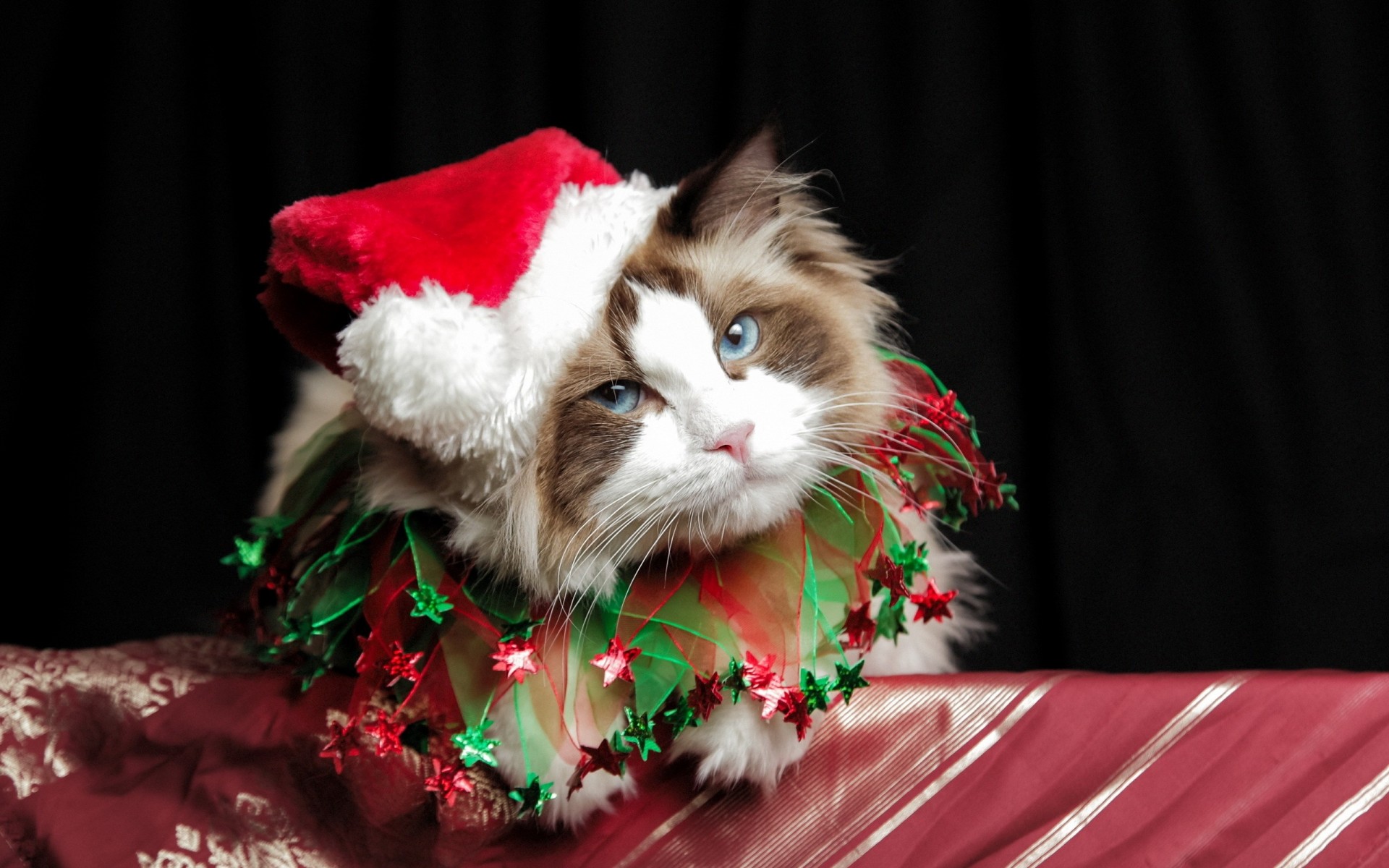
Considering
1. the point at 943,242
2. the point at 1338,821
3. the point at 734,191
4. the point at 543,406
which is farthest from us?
the point at 943,242

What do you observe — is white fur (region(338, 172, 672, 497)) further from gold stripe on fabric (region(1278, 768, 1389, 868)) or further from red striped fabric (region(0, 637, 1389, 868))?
Answer: gold stripe on fabric (region(1278, 768, 1389, 868))

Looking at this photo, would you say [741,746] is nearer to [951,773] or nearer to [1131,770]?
[951,773]

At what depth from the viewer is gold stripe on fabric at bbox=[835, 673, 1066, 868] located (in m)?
0.78

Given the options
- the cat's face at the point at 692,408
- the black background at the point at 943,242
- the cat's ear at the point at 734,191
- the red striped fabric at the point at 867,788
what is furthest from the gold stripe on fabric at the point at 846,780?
the black background at the point at 943,242

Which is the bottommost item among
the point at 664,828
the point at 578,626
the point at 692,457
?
the point at 664,828

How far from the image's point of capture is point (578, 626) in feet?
2.79

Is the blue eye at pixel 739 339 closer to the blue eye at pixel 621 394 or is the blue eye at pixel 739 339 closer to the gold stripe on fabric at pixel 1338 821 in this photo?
the blue eye at pixel 621 394

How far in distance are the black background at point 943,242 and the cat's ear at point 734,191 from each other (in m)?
0.53

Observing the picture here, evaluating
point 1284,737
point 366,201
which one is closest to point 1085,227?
point 1284,737

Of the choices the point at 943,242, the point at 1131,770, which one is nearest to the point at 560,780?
the point at 1131,770

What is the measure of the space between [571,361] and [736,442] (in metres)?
0.16

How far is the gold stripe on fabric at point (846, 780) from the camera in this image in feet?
2.61

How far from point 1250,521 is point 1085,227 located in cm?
48

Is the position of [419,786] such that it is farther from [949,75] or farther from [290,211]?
[949,75]
